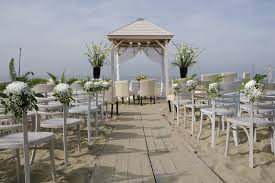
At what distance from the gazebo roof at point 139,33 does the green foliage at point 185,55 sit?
4.06 feet

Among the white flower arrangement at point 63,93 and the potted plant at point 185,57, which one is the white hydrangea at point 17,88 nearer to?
the white flower arrangement at point 63,93

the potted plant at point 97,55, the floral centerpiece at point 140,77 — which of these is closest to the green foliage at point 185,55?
the potted plant at point 97,55

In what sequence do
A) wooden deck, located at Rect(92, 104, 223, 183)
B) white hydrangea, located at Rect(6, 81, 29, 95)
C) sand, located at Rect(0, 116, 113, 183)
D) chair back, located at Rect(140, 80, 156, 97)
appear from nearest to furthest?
white hydrangea, located at Rect(6, 81, 29, 95) < wooden deck, located at Rect(92, 104, 223, 183) < sand, located at Rect(0, 116, 113, 183) < chair back, located at Rect(140, 80, 156, 97)

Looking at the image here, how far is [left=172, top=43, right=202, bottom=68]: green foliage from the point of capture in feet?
35.2

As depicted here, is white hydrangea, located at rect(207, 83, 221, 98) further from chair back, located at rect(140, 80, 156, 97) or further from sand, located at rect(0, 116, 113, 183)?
chair back, located at rect(140, 80, 156, 97)

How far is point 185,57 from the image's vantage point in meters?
10.9

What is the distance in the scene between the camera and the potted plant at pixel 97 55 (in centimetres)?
1091

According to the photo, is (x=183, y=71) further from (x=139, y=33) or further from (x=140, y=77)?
(x=140, y=77)

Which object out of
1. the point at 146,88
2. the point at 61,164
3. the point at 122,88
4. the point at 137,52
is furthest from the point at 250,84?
the point at 137,52

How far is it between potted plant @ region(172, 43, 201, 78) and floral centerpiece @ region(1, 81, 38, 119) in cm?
842

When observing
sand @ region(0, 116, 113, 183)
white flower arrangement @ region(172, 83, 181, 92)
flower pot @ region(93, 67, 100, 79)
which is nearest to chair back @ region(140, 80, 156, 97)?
flower pot @ region(93, 67, 100, 79)

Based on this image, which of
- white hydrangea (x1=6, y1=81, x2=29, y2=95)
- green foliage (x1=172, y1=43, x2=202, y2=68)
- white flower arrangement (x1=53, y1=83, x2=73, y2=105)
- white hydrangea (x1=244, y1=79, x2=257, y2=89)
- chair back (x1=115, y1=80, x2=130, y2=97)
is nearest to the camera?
white hydrangea (x1=6, y1=81, x2=29, y2=95)

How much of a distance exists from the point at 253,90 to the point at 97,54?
7.96 metres

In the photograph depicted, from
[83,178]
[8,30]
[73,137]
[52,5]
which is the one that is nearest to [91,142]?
[73,137]
